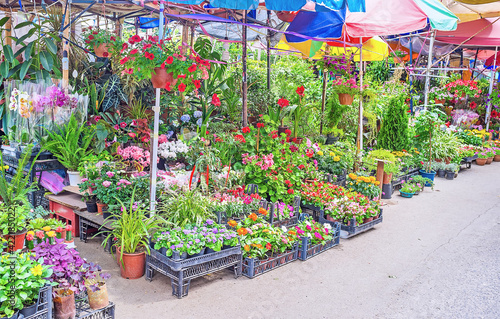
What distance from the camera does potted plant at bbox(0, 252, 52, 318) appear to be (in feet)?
7.56

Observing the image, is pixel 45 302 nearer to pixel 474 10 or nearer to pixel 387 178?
pixel 387 178

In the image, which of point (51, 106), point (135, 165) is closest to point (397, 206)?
point (135, 165)

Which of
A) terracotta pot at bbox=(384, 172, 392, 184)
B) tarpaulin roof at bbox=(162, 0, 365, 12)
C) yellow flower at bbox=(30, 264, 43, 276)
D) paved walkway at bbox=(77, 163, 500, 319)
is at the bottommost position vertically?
paved walkway at bbox=(77, 163, 500, 319)

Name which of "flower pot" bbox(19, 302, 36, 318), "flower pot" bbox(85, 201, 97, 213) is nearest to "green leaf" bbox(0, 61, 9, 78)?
"flower pot" bbox(85, 201, 97, 213)

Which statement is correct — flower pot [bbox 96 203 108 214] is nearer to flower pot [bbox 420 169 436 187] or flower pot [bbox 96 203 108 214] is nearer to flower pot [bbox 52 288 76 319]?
flower pot [bbox 52 288 76 319]

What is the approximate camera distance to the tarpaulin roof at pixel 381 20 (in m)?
5.78

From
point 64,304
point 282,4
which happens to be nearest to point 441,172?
point 282,4

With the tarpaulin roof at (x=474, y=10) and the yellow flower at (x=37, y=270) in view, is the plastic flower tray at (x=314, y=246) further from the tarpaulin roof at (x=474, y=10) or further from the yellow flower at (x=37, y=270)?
the tarpaulin roof at (x=474, y=10)

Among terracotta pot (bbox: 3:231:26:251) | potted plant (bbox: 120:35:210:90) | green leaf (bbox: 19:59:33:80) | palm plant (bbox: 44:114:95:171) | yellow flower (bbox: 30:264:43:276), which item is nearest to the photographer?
yellow flower (bbox: 30:264:43:276)

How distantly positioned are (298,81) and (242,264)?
768 cm

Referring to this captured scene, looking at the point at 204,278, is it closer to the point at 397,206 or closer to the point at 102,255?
the point at 102,255

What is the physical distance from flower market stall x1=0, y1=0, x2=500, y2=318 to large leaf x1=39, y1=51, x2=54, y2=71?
1 cm

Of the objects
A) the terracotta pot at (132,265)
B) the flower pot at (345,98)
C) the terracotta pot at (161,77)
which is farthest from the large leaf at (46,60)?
the flower pot at (345,98)

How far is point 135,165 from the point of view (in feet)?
16.6
